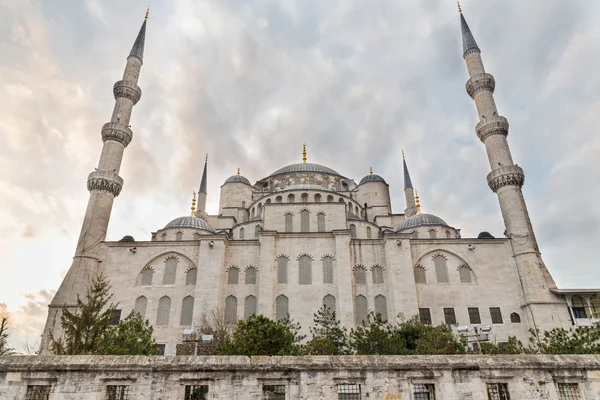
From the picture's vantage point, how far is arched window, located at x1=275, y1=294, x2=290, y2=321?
22266mm

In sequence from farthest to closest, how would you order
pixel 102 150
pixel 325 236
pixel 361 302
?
pixel 102 150 < pixel 325 236 < pixel 361 302

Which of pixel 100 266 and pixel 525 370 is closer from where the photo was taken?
pixel 525 370

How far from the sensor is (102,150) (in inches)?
1068

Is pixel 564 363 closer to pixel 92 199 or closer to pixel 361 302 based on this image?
pixel 361 302

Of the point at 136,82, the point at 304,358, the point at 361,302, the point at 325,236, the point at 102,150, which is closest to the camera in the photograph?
the point at 304,358

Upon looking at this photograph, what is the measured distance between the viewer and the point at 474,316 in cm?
2261

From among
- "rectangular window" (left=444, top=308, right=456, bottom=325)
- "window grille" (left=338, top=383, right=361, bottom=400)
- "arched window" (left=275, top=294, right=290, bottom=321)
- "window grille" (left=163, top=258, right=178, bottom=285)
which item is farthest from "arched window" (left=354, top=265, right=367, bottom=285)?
"window grille" (left=338, top=383, right=361, bottom=400)

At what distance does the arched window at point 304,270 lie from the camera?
2331cm

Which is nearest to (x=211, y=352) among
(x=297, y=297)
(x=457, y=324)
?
(x=297, y=297)

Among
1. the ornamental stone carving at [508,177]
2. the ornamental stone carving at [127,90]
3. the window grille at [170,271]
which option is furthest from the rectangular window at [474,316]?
the ornamental stone carving at [127,90]

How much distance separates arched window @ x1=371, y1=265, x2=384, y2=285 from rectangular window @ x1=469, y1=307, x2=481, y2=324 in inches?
203

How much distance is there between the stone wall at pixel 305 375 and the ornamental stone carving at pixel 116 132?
73.3ft

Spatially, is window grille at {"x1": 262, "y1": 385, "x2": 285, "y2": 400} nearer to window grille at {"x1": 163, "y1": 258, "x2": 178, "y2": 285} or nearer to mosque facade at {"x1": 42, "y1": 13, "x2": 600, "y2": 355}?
mosque facade at {"x1": 42, "y1": 13, "x2": 600, "y2": 355}

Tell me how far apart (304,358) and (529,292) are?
19526 mm
